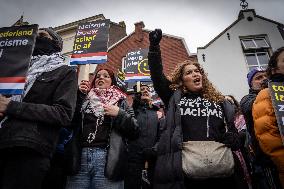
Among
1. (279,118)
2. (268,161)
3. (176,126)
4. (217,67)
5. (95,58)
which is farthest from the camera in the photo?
(217,67)

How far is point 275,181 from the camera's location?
249 cm

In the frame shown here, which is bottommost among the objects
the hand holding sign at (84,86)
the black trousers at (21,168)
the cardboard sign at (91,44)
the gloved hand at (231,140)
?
the black trousers at (21,168)

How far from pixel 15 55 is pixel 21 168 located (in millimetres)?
1221

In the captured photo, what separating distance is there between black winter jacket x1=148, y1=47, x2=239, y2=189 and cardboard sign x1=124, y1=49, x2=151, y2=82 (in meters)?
4.89

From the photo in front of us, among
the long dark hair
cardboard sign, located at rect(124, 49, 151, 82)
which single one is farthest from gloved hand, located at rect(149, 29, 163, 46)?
cardboard sign, located at rect(124, 49, 151, 82)

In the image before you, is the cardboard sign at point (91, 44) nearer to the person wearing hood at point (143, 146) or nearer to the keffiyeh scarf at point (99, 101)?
the person wearing hood at point (143, 146)

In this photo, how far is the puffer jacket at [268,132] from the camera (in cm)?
234

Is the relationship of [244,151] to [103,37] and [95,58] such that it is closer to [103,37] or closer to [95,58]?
[95,58]

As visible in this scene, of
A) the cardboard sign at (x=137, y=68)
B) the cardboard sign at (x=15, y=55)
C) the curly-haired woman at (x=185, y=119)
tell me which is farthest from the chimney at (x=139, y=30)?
the cardboard sign at (x=15, y=55)

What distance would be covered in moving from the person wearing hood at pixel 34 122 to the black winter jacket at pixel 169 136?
94 centimetres

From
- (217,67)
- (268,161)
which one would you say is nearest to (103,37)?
(268,161)

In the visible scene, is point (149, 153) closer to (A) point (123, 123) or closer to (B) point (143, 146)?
(B) point (143, 146)

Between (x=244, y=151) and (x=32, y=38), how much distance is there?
9.94ft

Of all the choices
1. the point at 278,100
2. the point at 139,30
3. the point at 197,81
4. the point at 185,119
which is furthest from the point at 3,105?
the point at 139,30
